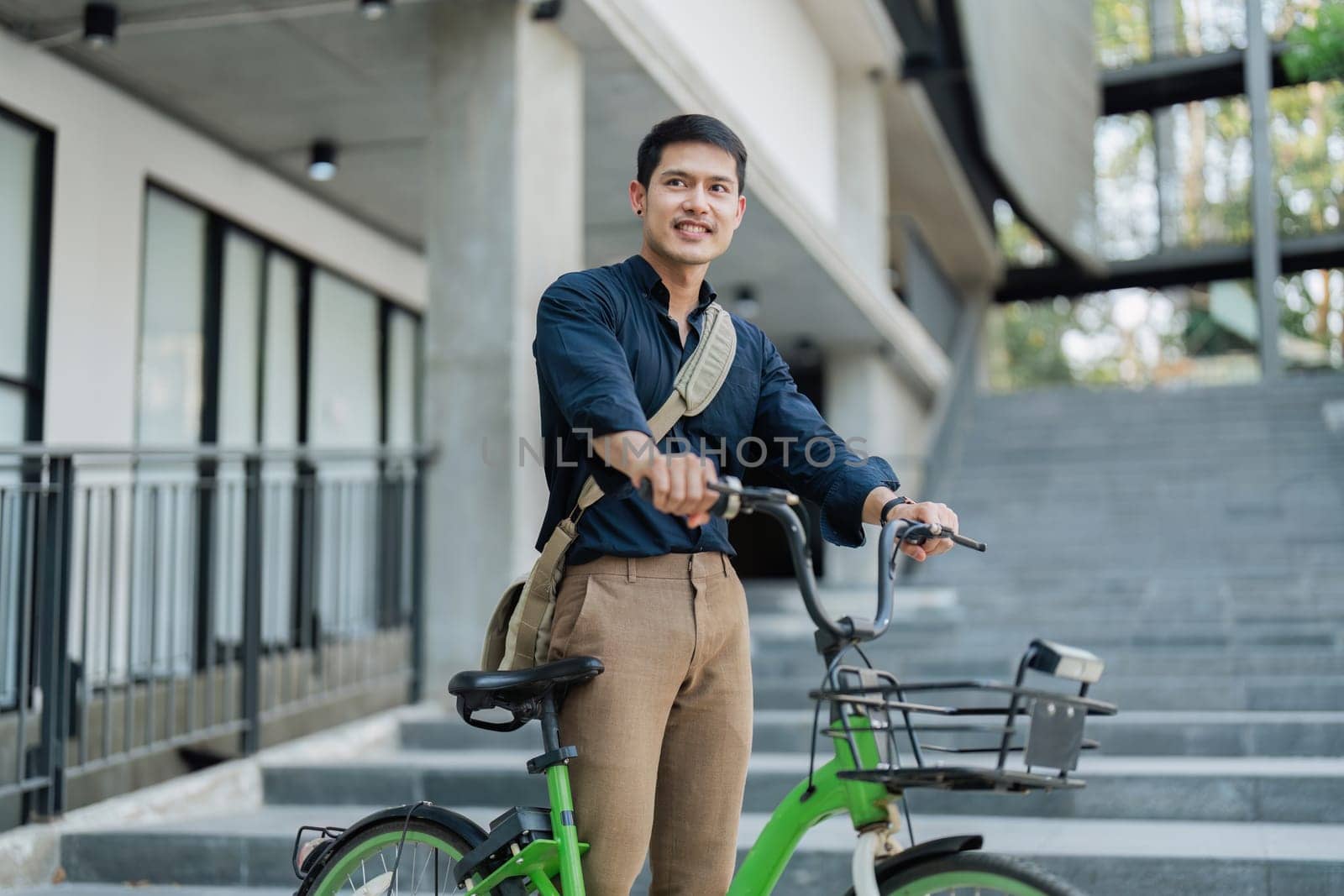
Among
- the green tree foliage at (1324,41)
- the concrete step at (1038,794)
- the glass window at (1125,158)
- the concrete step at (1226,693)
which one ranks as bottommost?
the concrete step at (1038,794)

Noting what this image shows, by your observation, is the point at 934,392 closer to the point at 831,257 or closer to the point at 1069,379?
the point at 831,257

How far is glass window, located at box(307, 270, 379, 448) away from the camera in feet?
31.0

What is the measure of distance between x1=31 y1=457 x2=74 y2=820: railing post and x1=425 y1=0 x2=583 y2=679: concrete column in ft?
5.65

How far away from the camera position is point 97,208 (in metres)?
7.13

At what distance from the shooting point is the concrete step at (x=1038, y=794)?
464 centimetres

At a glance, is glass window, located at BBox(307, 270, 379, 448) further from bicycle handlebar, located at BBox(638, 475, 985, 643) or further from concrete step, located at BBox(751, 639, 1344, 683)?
bicycle handlebar, located at BBox(638, 475, 985, 643)

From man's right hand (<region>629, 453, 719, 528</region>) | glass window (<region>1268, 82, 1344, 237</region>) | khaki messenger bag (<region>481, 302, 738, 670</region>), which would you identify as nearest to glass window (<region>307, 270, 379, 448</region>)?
khaki messenger bag (<region>481, 302, 738, 670</region>)

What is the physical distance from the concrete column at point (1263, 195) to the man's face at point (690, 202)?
700 inches

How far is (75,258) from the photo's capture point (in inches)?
274

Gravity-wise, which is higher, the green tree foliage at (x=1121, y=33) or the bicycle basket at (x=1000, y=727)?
the green tree foliage at (x=1121, y=33)

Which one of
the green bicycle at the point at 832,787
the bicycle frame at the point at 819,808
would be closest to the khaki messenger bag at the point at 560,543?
the green bicycle at the point at 832,787

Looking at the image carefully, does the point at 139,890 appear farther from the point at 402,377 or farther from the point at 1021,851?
the point at 402,377

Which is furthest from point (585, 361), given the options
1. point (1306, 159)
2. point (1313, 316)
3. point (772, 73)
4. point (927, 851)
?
point (1313, 316)

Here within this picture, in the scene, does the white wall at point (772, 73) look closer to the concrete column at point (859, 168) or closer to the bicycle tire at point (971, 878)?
the concrete column at point (859, 168)
